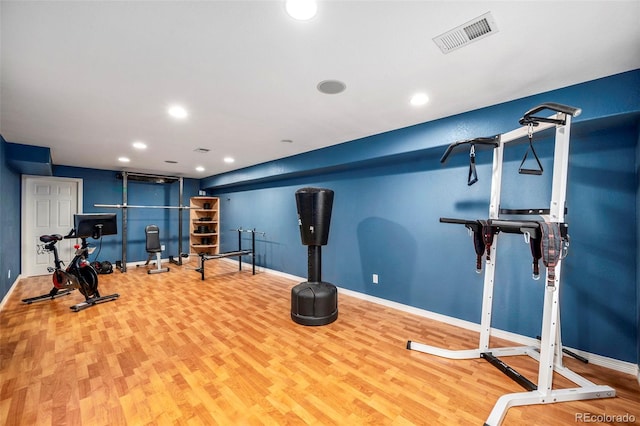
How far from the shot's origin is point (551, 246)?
1.54 m

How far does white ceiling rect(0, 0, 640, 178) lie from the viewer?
1302 millimetres

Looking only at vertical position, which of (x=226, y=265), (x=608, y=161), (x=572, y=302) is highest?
(x=608, y=161)

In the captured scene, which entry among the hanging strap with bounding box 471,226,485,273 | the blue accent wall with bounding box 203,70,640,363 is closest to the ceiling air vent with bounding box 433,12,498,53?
the blue accent wall with bounding box 203,70,640,363

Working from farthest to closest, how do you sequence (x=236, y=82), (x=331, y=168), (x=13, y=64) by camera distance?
(x=331, y=168), (x=236, y=82), (x=13, y=64)

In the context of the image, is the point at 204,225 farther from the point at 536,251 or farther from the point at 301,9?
the point at 536,251

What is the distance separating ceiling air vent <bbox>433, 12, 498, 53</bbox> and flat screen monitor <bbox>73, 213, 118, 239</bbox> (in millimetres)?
5026

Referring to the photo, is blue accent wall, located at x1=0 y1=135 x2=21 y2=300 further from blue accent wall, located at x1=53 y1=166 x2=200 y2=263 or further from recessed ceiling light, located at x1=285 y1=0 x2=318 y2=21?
recessed ceiling light, located at x1=285 y1=0 x2=318 y2=21

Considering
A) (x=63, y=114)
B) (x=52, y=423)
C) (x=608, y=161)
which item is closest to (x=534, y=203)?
(x=608, y=161)

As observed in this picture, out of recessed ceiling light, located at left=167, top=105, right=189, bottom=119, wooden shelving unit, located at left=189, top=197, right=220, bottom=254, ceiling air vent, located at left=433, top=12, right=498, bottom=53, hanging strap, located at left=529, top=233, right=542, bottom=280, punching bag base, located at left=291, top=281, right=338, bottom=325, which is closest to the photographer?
ceiling air vent, located at left=433, top=12, right=498, bottom=53

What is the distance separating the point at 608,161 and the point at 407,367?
2.46 meters

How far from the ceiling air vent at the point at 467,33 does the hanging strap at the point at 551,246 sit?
4.04 feet

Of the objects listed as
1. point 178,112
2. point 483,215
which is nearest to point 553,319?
point 483,215

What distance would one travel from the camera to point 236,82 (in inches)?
79.2

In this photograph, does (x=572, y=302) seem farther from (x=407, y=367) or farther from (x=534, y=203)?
(x=407, y=367)
